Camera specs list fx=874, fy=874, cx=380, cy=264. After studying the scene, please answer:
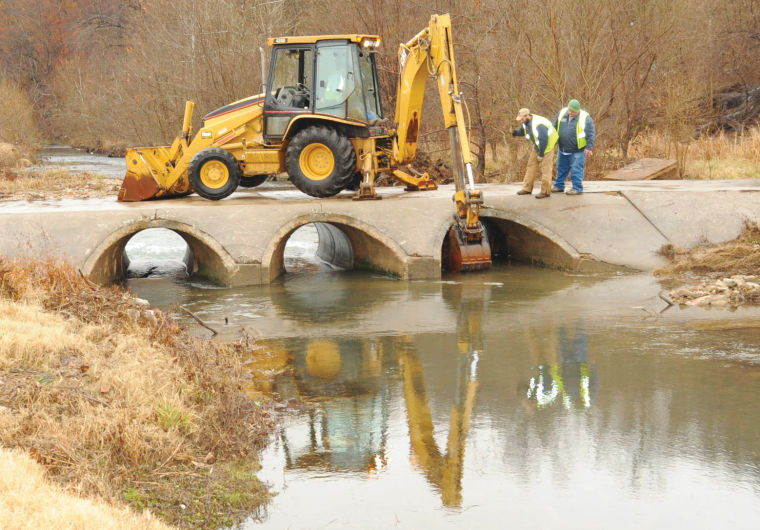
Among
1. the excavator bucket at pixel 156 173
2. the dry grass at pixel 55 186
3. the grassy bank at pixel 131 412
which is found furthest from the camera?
the dry grass at pixel 55 186

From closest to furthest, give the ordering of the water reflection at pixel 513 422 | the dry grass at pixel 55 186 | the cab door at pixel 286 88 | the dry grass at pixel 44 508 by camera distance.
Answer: the dry grass at pixel 44 508 → the water reflection at pixel 513 422 → the cab door at pixel 286 88 → the dry grass at pixel 55 186

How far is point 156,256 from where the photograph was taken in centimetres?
1828

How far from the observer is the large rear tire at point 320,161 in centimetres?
1504

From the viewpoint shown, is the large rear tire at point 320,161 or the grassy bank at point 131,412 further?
the large rear tire at point 320,161

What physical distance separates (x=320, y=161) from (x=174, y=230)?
9.23ft

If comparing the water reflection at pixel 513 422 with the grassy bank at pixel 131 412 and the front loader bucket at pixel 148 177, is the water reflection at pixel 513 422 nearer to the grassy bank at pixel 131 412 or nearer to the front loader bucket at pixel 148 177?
the grassy bank at pixel 131 412

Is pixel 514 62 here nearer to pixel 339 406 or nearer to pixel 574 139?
pixel 574 139

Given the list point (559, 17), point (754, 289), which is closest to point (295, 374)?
point (754, 289)

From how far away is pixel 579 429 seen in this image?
285 inches

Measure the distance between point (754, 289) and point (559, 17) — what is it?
10.1 metres

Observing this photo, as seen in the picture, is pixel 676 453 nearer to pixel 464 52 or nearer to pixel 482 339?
Answer: pixel 482 339

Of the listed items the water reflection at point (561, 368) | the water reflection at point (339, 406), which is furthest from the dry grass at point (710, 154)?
the water reflection at point (339, 406)

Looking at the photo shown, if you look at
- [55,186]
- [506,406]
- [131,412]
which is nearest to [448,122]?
[506,406]

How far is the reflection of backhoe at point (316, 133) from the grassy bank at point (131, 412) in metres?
6.31
